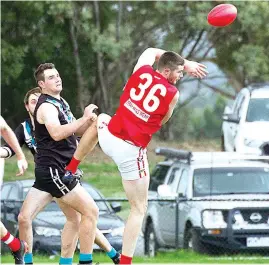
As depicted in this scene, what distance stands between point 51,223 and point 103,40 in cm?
1375

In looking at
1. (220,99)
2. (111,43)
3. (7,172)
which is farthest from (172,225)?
(220,99)

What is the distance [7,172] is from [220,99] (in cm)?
3309

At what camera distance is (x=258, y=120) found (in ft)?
69.5

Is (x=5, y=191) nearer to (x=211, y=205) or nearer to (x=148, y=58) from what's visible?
(x=211, y=205)

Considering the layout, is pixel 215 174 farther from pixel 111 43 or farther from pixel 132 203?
pixel 111 43

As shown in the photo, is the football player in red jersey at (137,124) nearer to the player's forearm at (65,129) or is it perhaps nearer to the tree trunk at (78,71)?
the player's forearm at (65,129)

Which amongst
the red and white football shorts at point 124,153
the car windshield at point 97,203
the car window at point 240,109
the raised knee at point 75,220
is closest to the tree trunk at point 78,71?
the car window at point 240,109

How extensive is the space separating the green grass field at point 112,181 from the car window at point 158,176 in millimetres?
991

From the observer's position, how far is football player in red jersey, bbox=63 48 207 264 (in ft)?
34.2

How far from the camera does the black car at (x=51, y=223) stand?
58.2 feet

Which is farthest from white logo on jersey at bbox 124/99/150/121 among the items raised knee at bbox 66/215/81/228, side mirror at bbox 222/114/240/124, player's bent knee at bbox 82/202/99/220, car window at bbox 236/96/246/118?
car window at bbox 236/96/246/118

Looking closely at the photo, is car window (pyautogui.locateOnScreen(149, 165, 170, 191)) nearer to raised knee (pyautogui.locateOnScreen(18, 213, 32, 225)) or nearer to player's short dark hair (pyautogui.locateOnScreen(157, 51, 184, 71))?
raised knee (pyautogui.locateOnScreen(18, 213, 32, 225))

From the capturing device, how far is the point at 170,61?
411 inches

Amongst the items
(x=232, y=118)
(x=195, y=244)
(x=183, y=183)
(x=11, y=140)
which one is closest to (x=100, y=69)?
(x=232, y=118)
